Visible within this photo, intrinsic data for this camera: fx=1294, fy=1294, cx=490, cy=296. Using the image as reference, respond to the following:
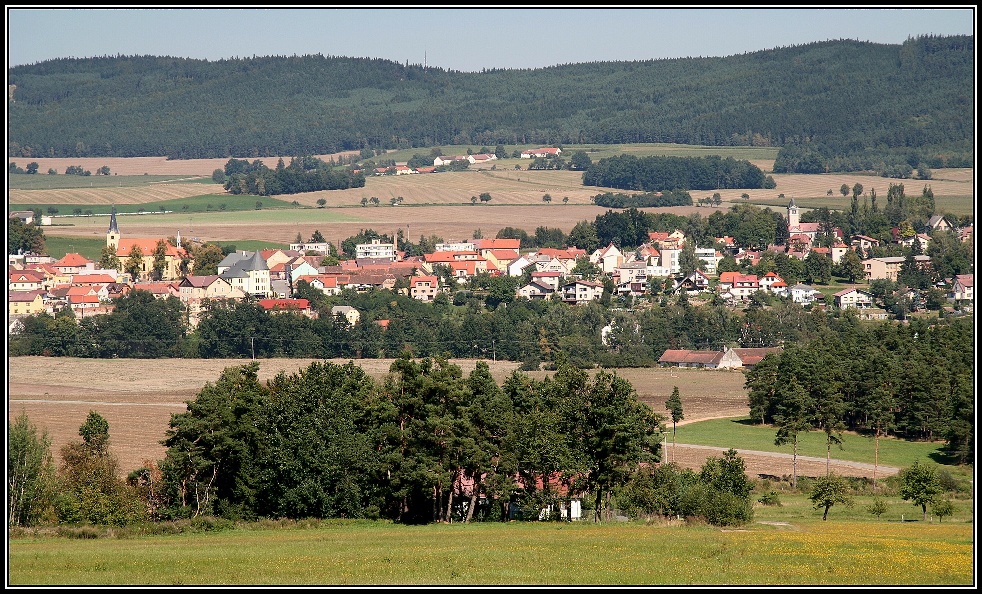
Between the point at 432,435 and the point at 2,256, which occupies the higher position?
the point at 2,256

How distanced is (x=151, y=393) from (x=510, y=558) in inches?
2015

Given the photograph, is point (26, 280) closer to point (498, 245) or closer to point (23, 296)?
point (23, 296)

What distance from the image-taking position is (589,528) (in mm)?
31406

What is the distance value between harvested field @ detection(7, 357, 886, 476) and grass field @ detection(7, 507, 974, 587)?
59.1ft

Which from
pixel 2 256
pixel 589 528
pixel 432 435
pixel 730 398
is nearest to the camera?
pixel 2 256

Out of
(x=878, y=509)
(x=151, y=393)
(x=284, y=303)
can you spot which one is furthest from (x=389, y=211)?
(x=878, y=509)

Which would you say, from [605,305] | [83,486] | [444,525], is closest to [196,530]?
[83,486]

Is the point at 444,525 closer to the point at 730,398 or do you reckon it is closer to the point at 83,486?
the point at 83,486

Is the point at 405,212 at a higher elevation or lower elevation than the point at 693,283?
higher

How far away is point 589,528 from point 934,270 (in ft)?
314

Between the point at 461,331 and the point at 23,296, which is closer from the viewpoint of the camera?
the point at 461,331

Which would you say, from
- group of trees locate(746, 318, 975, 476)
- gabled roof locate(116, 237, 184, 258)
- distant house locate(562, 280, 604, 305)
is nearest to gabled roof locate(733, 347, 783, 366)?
group of trees locate(746, 318, 975, 476)

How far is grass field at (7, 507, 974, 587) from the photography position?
2238 cm

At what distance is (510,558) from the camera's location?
24.8 metres
